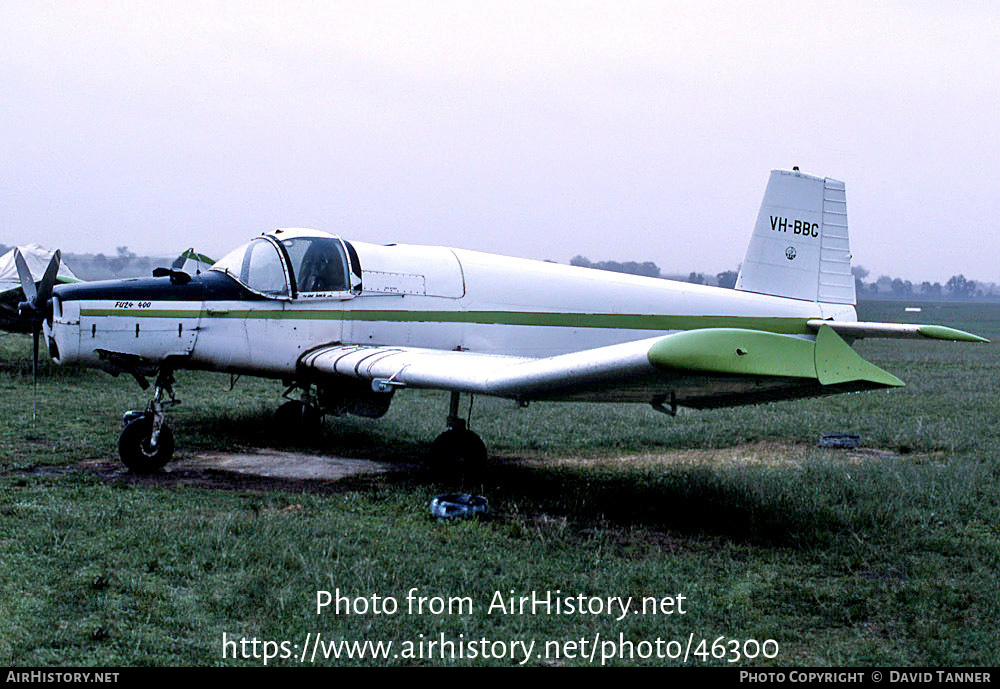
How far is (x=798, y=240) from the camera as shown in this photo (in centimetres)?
1181

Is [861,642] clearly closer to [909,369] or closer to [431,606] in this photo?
[431,606]

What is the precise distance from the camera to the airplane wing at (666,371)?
20.5 feet

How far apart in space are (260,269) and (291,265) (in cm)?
33

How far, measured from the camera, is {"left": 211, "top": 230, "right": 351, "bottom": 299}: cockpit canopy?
964cm

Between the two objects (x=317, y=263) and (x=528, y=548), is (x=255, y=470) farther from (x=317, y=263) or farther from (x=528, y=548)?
(x=528, y=548)

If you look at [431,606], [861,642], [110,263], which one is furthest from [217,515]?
[110,263]

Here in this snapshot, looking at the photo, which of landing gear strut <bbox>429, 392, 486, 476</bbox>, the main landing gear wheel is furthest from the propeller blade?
landing gear strut <bbox>429, 392, 486, 476</bbox>

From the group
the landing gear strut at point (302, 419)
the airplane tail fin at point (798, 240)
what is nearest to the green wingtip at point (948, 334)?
the airplane tail fin at point (798, 240)

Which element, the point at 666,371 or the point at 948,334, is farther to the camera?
the point at 948,334

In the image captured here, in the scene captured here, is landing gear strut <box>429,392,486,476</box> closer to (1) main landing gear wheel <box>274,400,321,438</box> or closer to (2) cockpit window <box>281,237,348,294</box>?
(2) cockpit window <box>281,237,348,294</box>

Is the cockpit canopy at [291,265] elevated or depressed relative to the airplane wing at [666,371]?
elevated

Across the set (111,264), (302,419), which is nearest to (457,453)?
(302,419)

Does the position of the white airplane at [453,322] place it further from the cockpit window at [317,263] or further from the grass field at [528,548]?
the grass field at [528,548]

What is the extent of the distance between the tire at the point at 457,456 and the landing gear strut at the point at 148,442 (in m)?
2.68
